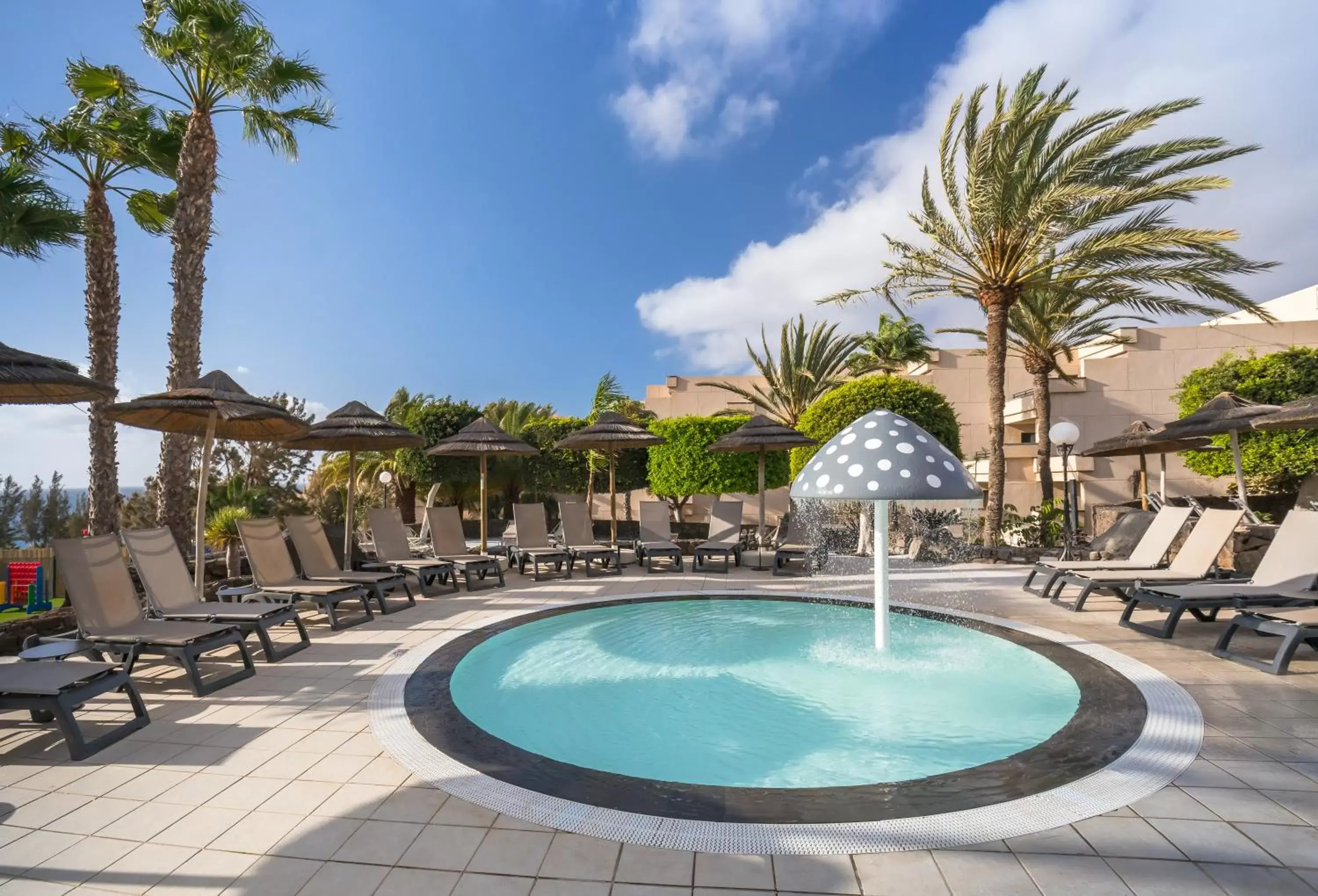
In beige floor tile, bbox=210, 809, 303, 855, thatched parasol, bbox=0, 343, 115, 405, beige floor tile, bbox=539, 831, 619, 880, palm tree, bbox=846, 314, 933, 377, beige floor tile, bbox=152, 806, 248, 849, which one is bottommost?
beige floor tile, bbox=152, 806, 248, 849

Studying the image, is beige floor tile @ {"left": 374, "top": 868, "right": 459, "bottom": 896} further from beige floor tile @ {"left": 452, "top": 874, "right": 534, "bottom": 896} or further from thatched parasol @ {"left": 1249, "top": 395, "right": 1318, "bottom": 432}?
thatched parasol @ {"left": 1249, "top": 395, "right": 1318, "bottom": 432}

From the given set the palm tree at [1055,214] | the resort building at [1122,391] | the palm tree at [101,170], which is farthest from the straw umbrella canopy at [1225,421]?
the palm tree at [101,170]

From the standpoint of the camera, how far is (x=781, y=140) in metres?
20.5

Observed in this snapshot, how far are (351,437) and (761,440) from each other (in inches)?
297

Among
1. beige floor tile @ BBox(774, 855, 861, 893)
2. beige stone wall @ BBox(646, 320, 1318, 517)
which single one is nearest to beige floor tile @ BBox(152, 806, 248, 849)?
beige floor tile @ BBox(774, 855, 861, 893)

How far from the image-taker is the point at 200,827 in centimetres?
310

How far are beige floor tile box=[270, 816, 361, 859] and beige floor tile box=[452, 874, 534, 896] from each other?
0.71 meters

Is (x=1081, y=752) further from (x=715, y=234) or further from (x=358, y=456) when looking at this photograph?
(x=715, y=234)

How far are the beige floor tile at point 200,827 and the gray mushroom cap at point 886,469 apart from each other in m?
4.59

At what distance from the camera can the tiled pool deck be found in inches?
102

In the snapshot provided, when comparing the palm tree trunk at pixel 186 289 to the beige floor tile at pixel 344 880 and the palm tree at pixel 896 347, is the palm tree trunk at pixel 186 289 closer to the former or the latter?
the beige floor tile at pixel 344 880

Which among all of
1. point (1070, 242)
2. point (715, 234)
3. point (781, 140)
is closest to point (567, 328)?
point (715, 234)

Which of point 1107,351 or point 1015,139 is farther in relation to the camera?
point 1107,351

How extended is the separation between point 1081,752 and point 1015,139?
39.0ft
